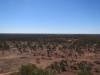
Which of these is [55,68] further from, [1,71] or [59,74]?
[1,71]

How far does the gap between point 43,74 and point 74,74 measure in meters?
4.96

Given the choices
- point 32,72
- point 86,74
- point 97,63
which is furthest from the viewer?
point 97,63

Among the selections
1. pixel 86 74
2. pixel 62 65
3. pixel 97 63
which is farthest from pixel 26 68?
pixel 97 63

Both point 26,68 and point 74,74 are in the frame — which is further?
point 74,74

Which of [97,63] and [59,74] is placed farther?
[97,63]

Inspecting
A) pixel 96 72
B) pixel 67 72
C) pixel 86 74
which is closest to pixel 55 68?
pixel 67 72

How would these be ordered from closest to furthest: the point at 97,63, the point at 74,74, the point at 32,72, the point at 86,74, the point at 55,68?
1. the point at 32,72
2. the point at 86,74
3. the point at 74,74
4. the point at 55,68
5. the point at 97,63

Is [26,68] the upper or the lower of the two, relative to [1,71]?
upper

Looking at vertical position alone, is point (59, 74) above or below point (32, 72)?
below

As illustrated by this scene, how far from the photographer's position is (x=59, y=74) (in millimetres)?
18094

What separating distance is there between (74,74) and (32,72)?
542 cm

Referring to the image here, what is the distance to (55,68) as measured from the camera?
1933 cm

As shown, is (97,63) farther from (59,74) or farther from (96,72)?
(59,74)

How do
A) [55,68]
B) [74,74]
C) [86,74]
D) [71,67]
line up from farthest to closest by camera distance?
1. [71,67]
2. [55,68]
3. [74,74]
4. [86,74]
